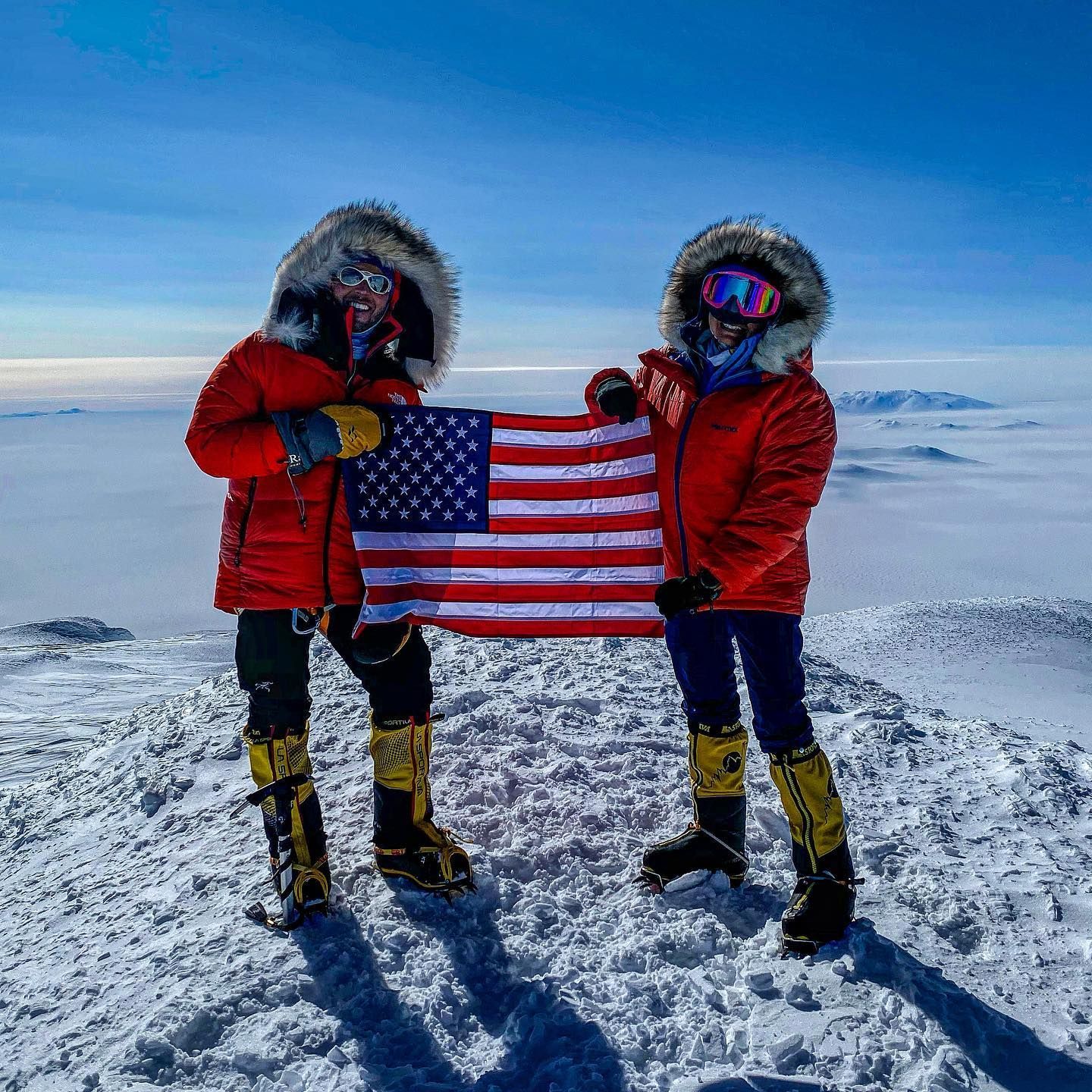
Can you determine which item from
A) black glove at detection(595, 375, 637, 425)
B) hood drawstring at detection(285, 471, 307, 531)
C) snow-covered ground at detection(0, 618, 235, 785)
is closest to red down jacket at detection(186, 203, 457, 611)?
hood drawstring at detection(285, 471, 307, 531)

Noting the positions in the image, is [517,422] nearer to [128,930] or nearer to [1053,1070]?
[128,930]

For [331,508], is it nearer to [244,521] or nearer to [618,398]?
[244,521]

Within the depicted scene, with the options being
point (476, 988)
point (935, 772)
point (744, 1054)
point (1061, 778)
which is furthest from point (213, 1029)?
point (1061, 778)

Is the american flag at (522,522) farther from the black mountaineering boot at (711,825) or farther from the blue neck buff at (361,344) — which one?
the black mountaineering boot at (711,825)

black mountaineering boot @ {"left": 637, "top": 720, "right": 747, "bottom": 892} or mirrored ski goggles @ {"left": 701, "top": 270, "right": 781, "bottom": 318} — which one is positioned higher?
mirrored ski goggles @ {"left": 701, "top": 270, "right": 781, "bottom": 318}

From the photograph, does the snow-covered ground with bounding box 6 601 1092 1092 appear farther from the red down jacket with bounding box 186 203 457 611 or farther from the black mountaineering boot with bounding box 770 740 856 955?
the red down jacket with bounding box 186 203 457 611

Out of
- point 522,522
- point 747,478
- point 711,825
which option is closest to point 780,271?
point 747,478

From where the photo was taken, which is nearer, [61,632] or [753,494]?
[753,494]
